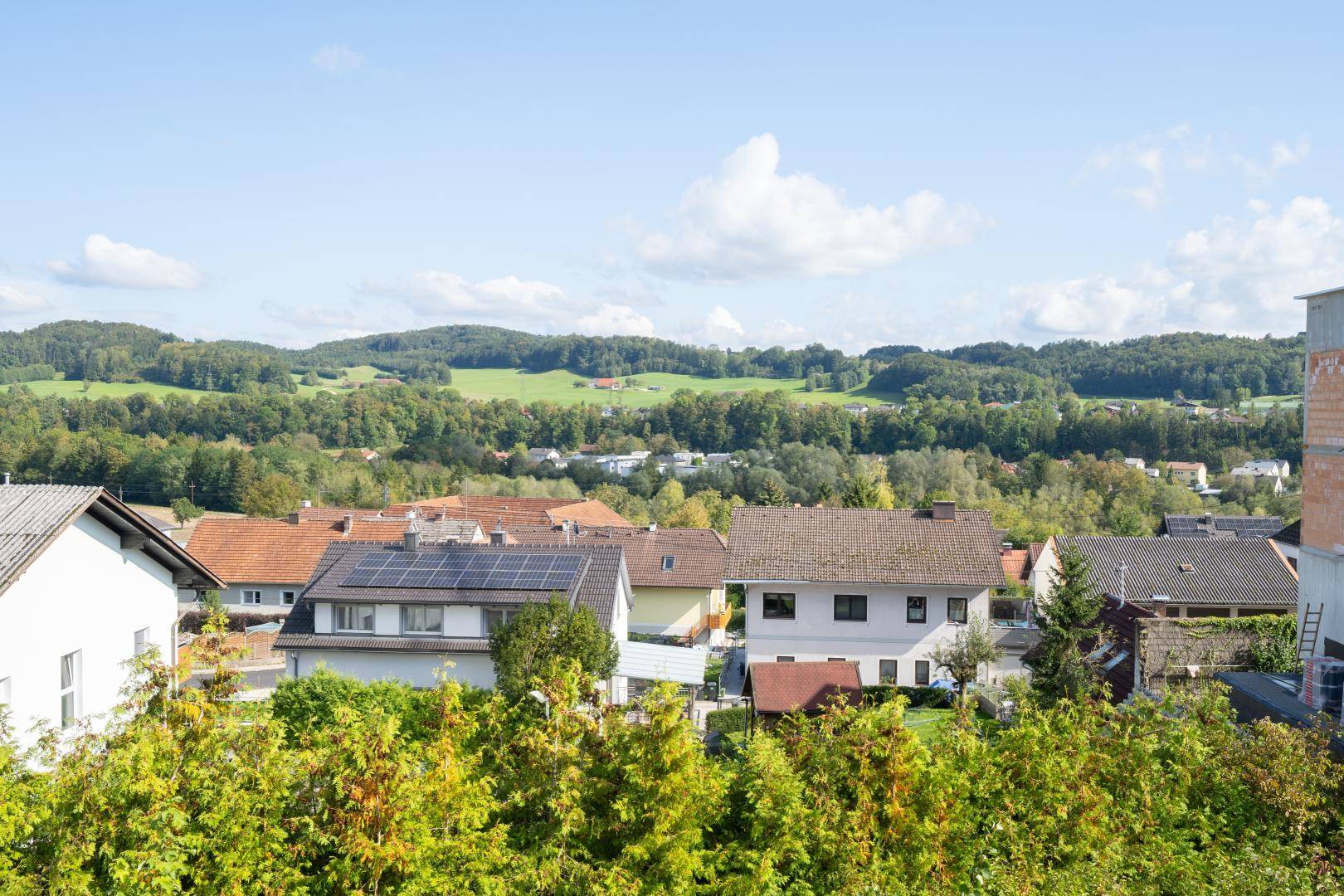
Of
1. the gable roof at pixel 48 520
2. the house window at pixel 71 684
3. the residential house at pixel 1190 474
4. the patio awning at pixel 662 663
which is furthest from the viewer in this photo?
the residential house at pixel 1190 474

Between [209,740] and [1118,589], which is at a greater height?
[209,740]

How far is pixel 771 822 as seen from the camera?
9.27 metres

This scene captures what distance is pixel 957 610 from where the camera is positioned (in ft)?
99.2

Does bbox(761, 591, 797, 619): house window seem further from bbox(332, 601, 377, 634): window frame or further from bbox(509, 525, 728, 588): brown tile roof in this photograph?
bbox(332, 601, 377, 634): window frame

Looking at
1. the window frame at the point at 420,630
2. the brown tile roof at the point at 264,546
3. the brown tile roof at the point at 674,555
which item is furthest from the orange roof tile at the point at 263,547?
the window frame at the point at 420,630

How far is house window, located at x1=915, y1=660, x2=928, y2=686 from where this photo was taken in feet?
99.4

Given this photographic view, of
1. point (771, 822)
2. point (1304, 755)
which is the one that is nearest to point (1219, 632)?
point (1304, 755)

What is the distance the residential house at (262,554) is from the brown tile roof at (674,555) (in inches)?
349

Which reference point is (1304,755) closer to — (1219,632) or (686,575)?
(1219,632)

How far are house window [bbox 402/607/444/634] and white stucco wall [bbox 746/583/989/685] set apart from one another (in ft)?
31.4

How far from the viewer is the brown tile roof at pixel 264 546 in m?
42.4

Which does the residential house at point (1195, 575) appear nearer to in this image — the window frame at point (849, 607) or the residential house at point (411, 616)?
the window frame at point (849, 607)

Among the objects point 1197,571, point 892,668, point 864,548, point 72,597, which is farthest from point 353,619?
point 1197,571

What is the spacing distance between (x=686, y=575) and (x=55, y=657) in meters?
29.2
